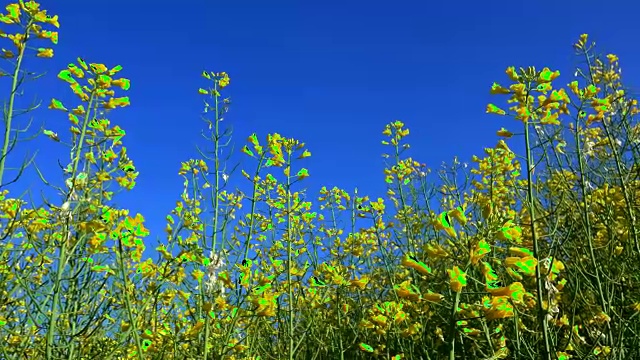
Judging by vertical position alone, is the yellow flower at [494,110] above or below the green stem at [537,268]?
above

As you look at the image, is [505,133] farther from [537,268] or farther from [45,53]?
[45,53]

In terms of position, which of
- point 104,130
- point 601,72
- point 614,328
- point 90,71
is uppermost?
point 601,72

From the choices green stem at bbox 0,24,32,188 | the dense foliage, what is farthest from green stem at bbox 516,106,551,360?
green stem at bbox 0,24,32,188

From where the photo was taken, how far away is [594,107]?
3744 millimetres

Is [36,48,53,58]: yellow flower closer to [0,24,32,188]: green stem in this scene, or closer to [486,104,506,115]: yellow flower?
[0,24,32,188]: green stem

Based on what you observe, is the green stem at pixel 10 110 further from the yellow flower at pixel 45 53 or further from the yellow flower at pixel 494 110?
the yellow flower at pixel 494 110

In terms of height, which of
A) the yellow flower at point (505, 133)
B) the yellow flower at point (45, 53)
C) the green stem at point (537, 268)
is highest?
the yellow flower at point (45, 53)

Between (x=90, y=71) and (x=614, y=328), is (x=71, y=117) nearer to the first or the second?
(x=90, y=71)

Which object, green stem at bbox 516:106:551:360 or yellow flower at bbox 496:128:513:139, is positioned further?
yellow flower at bbox 496:128:513:139

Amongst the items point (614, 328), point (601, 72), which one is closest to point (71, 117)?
point (614, 328)

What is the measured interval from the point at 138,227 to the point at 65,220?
41 centimetres

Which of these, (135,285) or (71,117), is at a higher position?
(71,117)

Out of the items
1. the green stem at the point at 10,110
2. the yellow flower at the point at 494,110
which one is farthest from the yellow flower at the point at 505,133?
the green stem at the point at 10,110

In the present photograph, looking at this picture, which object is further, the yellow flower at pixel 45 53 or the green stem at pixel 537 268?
the yellow flower at pixel 45 53
